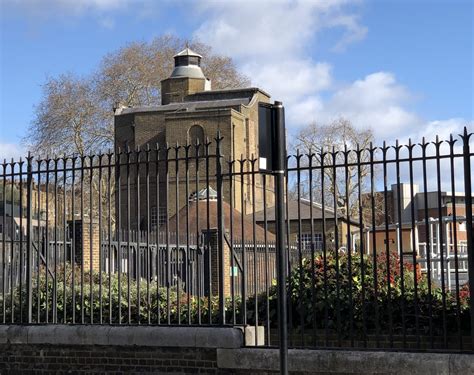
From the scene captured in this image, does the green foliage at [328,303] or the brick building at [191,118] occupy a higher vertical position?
the brick building at [191,118]

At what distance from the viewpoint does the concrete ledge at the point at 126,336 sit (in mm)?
9219

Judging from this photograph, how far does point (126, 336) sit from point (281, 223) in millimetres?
4680

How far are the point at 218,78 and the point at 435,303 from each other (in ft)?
208

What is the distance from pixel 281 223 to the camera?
5758mm

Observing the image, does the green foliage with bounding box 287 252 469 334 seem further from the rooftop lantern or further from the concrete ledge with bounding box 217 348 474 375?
the rooftop lantern

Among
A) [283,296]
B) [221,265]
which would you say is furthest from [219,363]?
[283,296]

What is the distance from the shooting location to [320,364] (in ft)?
28.0

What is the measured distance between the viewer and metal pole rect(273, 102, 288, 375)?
18.5 ft

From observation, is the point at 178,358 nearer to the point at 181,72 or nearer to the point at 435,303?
the point at 435,303

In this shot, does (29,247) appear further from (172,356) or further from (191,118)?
(191,118)

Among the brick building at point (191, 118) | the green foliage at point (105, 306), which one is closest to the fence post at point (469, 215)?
the green foliage at point (105, 306)

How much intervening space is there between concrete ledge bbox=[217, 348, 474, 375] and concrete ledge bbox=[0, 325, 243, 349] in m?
0.20

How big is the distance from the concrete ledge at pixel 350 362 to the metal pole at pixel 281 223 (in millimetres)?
2882

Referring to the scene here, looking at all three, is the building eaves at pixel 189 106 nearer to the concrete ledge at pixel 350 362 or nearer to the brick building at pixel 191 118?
the brick building at pixel 191 118
